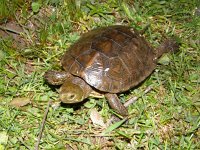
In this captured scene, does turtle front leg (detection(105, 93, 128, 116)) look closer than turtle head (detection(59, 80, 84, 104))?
No

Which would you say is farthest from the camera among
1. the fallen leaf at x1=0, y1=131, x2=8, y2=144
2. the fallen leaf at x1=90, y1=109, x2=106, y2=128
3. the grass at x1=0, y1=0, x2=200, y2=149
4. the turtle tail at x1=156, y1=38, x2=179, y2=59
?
the turtle tail at x1=156, y1=38, x2=179, y2=59

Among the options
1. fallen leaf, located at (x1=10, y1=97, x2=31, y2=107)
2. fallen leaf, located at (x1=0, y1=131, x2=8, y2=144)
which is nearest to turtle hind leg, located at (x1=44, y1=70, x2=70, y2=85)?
fallen leaf, located at (x1=10, y1=97, x2=31, y2=107)

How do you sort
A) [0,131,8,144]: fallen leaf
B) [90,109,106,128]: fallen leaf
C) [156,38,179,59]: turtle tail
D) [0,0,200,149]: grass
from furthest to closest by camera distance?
[156,38,179,59]: turtle tail < [90,109,106,128]: fallen leaf < [0,0,200,149]: grass < [0,131,8,144]: fallen leaf

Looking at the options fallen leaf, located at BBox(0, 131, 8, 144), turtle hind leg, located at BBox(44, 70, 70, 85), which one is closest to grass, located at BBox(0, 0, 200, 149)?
fallen leaf, located at BBox(0, 131, 8, 144)

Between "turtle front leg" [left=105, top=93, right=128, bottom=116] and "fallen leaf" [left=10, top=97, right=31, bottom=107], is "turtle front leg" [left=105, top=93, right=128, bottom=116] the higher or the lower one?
the lower one

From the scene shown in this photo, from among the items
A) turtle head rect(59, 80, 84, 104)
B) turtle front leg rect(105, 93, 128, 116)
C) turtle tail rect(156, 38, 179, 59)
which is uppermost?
turtle head rect(59, 80, 84, 104)

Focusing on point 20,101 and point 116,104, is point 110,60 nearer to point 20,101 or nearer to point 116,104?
point 116,104

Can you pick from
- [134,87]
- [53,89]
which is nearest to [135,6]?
[134,87]

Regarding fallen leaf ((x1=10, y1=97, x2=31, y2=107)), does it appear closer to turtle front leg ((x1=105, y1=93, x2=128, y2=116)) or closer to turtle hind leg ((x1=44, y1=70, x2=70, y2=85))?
turtle hind leg ((x1=44, y1=70, x2=70, y2=85))

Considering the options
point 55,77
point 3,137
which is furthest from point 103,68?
point 3,137
